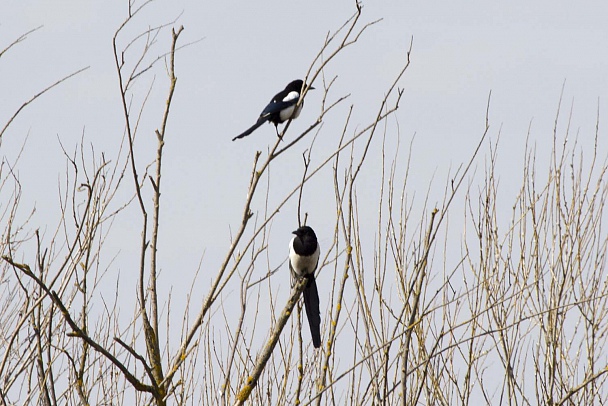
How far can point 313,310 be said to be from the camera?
4.74m

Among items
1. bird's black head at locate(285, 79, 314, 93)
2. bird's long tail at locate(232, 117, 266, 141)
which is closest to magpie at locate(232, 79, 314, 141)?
bird's long tail at locate(232, 117, 266, 141)

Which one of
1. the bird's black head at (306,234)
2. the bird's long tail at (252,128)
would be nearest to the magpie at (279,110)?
the bird's long tail at (252,128)

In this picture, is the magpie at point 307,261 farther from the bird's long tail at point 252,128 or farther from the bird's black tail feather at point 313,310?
the bird's long tail at point 252,128

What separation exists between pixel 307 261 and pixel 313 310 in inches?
21.7

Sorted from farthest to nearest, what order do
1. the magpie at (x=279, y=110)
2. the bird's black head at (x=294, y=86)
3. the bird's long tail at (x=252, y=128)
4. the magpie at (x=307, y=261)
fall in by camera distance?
1. the bird's black head at (x=294, y=86)
2. the magpie at (x=279, y=110)
3. the bird's long tail at (x=252, y=128)
4. the magpie at (x=307, y=261)

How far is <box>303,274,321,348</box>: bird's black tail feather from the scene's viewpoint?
4.62 meters

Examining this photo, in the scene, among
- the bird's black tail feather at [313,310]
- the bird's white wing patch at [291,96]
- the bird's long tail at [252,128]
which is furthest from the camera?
the bird's white wing patch at [291,96]

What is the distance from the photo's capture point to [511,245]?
5129mm

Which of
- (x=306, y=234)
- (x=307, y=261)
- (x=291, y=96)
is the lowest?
(x=307, y=261)

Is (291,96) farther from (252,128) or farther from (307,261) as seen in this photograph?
(307,261)

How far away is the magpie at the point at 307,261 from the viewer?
485 cm

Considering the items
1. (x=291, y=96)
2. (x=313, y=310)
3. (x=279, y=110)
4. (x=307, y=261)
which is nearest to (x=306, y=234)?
(x=307, y=261)

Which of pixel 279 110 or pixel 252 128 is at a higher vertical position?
pixel 279 110

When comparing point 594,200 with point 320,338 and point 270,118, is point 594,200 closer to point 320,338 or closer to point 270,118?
point 320,338
